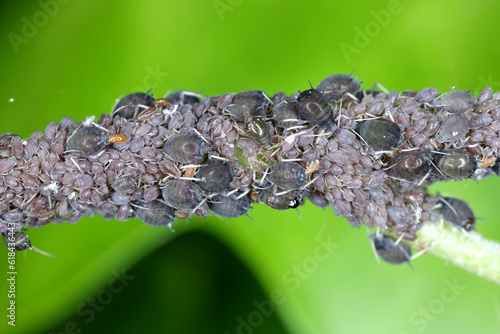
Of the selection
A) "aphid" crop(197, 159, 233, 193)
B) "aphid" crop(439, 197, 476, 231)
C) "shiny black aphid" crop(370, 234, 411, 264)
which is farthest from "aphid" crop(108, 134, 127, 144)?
"aphid" crop(439, 197, 476, 231)

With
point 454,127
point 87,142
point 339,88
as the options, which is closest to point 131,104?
point 87,142

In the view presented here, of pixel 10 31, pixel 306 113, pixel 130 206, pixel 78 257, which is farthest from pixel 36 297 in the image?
pixel 306 113

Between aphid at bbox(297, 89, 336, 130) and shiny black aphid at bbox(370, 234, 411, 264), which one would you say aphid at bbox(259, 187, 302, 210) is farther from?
shiny black aphid at bbox(370, 234, 411, 264)

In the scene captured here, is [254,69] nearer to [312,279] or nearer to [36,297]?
[312,279]

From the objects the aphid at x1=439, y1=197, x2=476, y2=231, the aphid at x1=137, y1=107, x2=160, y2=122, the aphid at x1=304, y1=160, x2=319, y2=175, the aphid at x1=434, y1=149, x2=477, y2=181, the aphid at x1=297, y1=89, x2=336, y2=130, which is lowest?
the aphid at x1=439, y1=197, x2=476, y2=231

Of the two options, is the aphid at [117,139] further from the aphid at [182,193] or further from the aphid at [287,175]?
the aphid at [287,175]

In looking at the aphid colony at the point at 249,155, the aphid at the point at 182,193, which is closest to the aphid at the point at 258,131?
the aphid colony at the point at 249,155

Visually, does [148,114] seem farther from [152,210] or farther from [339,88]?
[339,88]
